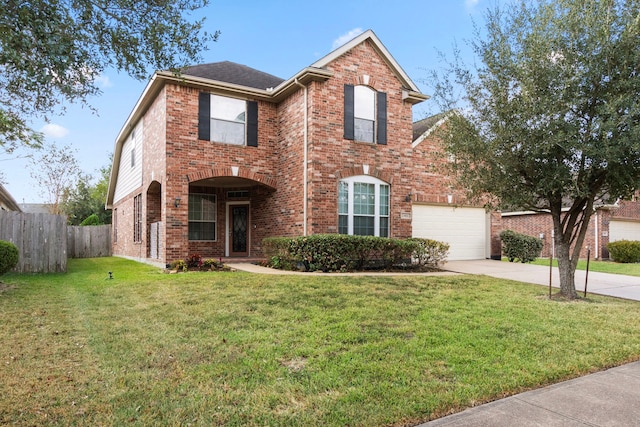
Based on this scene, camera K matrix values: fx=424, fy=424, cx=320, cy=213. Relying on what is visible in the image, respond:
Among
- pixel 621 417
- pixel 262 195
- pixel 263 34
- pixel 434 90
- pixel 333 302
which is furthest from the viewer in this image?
pixel 262 195

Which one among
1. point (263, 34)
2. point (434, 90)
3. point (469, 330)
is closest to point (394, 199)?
point (434, 90)

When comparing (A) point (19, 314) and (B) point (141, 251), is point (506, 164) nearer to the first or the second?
(A) point (19, 314)

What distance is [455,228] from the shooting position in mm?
16688

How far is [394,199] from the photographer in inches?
539

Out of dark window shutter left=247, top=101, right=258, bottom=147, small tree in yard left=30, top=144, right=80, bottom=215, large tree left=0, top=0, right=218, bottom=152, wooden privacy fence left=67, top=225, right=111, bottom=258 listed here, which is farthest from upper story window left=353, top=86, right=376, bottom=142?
small tree in yard left=30, top=144, right=80, bottom=215

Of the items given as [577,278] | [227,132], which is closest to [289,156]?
[227,132]

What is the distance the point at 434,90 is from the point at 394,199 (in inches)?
217

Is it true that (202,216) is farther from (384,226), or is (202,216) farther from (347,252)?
(384,226)

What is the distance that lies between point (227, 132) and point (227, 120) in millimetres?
382

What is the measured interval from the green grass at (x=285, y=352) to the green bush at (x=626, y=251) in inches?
554

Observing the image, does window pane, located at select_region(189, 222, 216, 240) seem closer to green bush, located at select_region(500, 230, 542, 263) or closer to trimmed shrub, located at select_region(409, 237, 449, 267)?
trimmed shrub, located at select_region(409, 237, 449, 267)

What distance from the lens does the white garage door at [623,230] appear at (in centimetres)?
2236

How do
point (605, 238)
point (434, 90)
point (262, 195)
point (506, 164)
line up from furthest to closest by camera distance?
1. point (605, 238)
2. point (262, 195)
3. point (434, 90)
4. point (506, 164)

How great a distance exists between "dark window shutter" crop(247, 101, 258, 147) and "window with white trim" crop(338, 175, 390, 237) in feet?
10.7
